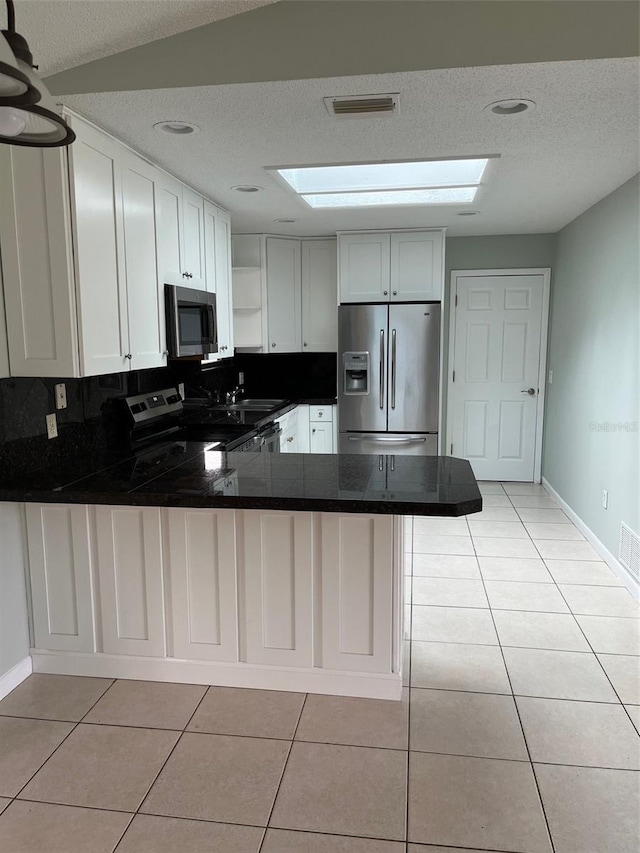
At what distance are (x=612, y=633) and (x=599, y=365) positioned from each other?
6.25 ft

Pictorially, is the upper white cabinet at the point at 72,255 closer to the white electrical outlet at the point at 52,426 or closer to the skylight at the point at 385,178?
the white electrical outlet at the point at 52,426

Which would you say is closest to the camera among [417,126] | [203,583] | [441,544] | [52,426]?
[203,583]

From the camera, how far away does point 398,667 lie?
8.25 feet

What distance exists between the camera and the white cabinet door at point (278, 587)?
98.0 inches

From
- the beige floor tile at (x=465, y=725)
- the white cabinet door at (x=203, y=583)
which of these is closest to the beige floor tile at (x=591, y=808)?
the beige floor tile at (x=465, y=725)

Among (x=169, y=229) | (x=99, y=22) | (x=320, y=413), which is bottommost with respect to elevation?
(x=320, y=413)

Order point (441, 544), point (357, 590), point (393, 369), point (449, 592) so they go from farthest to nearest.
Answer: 1. point (393, 369)
2. point (441, 544)
3. point (449, 592)
4. point (357, 590)

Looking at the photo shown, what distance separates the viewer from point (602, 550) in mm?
4102

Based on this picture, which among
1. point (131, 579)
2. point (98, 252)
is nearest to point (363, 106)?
point (98, 252)

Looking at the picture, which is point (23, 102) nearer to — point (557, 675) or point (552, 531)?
point (557, 675)

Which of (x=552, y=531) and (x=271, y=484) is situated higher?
(x=271, y=484)

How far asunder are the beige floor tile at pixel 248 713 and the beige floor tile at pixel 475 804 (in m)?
0.50

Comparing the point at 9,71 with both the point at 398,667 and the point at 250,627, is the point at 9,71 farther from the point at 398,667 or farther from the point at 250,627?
the point at 398,667

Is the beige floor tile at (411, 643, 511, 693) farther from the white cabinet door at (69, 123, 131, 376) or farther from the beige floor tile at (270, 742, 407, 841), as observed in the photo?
the white cabinet door at (69, 123, 131, 376)
